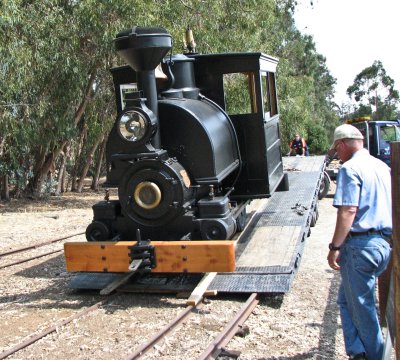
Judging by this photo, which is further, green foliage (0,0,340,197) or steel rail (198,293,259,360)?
green foliage (0,0,340,197)

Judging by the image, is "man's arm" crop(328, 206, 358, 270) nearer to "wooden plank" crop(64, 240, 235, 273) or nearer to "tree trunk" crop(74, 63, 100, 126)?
"wooden plank" crop(64, 240, 235, 273)

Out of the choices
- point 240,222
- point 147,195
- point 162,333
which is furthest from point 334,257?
point 240,222

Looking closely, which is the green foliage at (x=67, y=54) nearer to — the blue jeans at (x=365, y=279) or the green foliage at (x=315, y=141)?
the blue jeans at (x=365, y=279)

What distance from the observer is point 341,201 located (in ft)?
12.6

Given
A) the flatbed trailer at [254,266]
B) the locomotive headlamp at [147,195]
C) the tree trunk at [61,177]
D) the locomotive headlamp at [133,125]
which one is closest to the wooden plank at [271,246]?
the flatbed trailer at [254,266]

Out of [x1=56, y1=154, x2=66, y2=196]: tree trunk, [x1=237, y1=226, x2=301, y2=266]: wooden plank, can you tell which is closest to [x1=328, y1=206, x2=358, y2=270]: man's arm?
[x1=237, y1=226, x2=301, y2=266]: wooden plank

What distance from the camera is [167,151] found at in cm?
632

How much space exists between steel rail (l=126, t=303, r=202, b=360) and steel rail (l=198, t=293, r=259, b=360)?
0.50 metres

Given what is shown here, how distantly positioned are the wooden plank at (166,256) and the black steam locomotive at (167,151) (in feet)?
0.97

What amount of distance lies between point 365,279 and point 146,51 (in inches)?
133

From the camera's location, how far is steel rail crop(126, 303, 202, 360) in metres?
4.48

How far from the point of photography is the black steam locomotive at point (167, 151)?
595 centimetres

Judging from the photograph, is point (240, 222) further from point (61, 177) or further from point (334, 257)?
point (61, 177)

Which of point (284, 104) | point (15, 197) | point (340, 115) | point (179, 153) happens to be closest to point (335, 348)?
point (179, 153)
